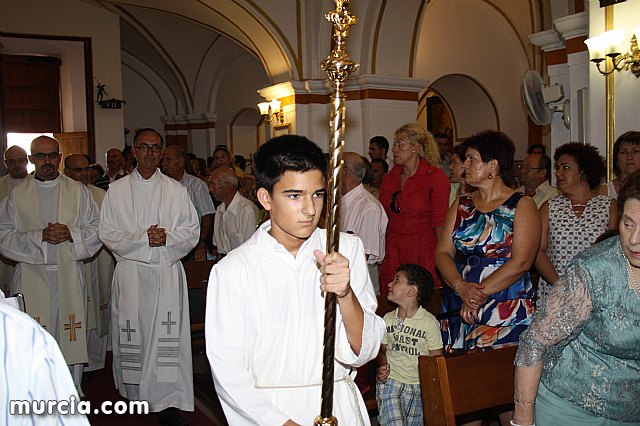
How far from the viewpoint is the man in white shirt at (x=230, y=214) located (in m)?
5.95

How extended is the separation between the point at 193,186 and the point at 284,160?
5.30 meters

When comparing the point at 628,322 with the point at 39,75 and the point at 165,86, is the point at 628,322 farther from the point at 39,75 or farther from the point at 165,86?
the point at 165,86

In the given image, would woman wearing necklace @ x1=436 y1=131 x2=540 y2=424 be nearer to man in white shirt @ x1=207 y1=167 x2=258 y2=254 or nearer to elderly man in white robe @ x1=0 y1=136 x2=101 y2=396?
man in white shirt @ x1=207 y1=167 x2=258 y2=254

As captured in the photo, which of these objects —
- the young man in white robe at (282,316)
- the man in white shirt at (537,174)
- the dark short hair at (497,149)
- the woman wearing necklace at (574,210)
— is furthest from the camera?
the man in white shirt at (537,174)

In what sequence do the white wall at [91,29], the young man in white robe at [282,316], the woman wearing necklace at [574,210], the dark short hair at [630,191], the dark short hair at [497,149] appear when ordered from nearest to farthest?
1. the young man in white robe at [282,316]
2. the dark short hair at [630,191]
3. the dark short hair at [497,149]
4. the woman wearing necklace at [574,210]
5. the white wall at [91,29]

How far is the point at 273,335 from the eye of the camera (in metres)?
2.25

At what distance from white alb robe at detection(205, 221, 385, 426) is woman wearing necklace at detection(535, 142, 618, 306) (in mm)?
2196

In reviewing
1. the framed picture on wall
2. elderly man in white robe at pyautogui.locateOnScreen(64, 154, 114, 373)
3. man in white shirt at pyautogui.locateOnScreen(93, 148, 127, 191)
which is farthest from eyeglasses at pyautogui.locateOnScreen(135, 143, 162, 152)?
the framed picture on wall

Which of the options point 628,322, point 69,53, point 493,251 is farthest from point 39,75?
point 628,322

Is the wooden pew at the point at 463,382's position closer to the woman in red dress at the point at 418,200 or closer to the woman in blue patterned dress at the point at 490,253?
the woman in blue patterned dress at the point at 490,253

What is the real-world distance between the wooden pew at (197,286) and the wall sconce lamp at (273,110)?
6.14 metres

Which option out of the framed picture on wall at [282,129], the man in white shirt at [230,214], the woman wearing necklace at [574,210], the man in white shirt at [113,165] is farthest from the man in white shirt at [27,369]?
the framed picture on wall at [282,129]

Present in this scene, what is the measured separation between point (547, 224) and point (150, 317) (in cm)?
283

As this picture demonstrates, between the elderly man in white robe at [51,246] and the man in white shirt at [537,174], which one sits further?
the man in white shirt at [537,174]
